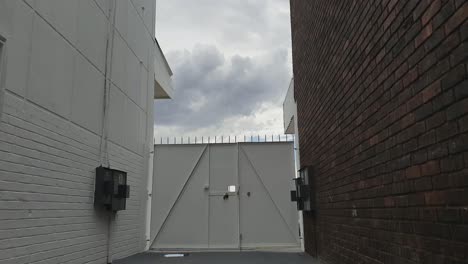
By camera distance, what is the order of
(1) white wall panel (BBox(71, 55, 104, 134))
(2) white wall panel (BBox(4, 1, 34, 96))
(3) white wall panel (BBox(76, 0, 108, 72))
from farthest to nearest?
(3) white wall panel (BBox(76, 0, 108, 72)) → (1) white wall panel (BBox(71, 55, 104, 134)) → (2) white wall panel (BBox(4, 1, 34, 96))

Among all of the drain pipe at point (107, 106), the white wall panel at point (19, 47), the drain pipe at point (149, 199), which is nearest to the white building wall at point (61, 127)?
the white wall panel at point (19, 47)

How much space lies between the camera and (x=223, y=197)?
35.8 feet

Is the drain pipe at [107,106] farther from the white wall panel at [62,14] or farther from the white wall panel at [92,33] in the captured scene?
the white wall panel at [62,14]

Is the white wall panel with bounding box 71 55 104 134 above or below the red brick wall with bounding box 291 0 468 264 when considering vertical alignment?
above

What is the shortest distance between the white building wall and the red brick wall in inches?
152

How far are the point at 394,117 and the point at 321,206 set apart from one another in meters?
3.84

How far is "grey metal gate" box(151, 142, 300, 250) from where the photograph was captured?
35.2ft

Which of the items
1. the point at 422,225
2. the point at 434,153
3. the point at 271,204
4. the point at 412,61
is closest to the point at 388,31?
the point at 412,61

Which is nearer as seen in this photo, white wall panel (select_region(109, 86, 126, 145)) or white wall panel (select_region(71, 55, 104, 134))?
white wall panel (select_region(71, 55, 104, 134))

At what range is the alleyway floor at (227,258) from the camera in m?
8.00

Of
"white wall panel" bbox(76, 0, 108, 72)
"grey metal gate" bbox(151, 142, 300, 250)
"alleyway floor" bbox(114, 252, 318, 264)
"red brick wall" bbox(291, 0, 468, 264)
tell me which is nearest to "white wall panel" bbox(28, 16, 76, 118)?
"white wall panel" bbox(76, 0, 108, 72)

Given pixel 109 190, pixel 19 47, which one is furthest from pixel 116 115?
pixel 19 47

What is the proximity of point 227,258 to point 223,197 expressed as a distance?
243cm

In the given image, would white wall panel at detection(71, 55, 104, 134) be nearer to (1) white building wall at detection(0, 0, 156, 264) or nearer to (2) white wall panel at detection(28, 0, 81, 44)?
(1) white building wall at detection(0, 0, 156, 264)
